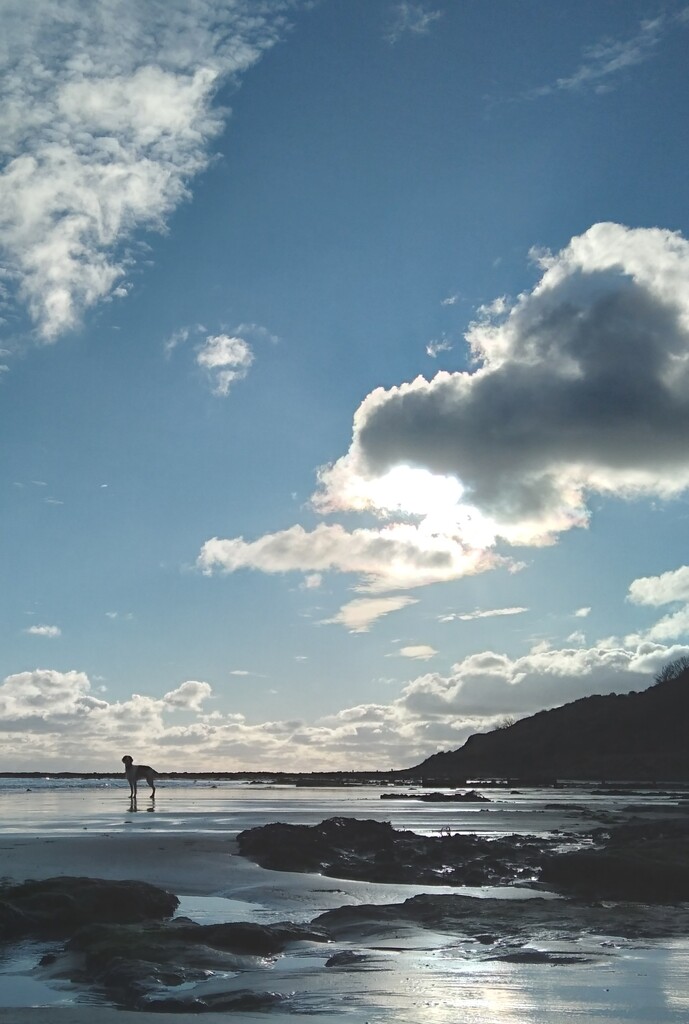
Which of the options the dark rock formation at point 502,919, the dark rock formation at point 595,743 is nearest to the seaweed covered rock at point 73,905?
the dark rock formation at point 502,919

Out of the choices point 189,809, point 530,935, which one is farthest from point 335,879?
point 189,809

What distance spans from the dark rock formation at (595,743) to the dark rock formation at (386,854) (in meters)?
102

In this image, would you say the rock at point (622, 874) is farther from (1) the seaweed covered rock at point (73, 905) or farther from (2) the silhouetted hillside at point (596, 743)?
(2) the silhouetted hillside at point (596, 743)

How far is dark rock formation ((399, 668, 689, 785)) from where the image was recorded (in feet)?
428

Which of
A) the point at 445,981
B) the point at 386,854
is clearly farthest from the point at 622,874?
the point at 445,981

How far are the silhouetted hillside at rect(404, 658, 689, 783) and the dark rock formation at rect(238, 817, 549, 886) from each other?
103685 millimetres

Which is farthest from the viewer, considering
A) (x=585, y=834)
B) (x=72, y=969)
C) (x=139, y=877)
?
(x=585, y=834)

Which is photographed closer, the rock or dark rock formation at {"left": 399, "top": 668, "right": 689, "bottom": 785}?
the rock

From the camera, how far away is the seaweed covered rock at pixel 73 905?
12.4 metres

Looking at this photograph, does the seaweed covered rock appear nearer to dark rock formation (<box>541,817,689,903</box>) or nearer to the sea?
the sea

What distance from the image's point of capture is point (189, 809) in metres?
43.9

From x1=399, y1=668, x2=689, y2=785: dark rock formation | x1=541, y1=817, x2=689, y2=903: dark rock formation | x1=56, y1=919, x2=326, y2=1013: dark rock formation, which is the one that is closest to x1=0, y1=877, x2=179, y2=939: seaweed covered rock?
x1=56, y1=919, x2=326, y2=1013: dark rock formation

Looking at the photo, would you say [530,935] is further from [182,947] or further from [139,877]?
[139,877]

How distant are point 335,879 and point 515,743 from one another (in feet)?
481
